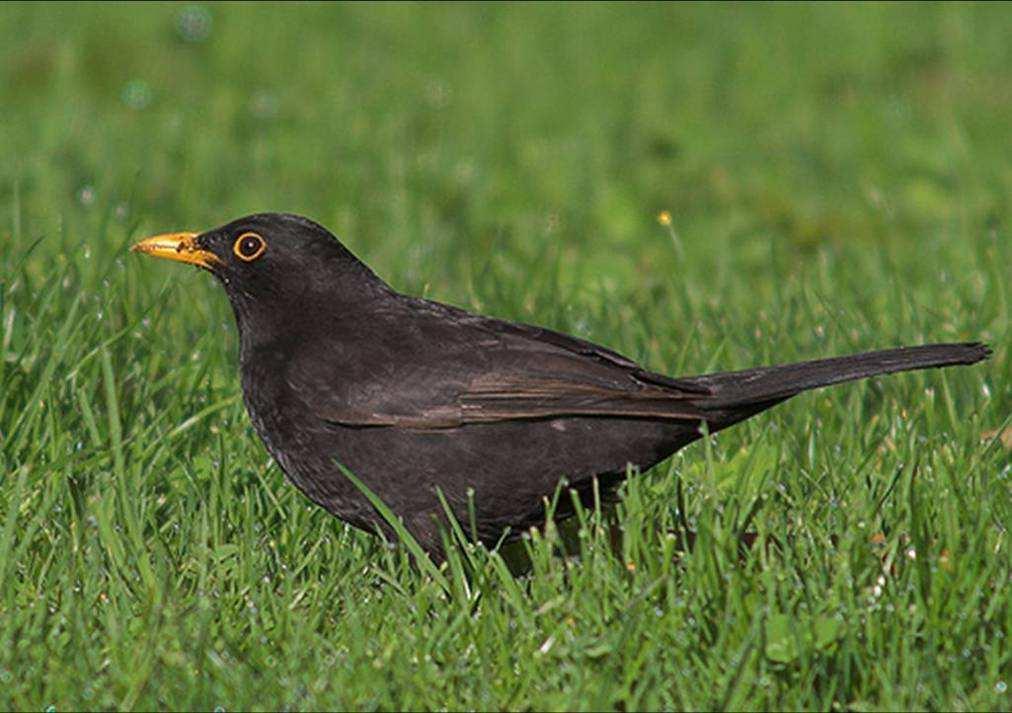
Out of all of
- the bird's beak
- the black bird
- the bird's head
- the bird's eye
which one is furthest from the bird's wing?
the bird's beak

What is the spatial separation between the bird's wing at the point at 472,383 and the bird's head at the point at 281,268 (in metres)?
0.21

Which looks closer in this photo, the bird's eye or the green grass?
the green grass

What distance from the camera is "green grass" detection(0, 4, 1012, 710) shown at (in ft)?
12.6

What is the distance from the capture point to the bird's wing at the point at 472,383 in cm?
452

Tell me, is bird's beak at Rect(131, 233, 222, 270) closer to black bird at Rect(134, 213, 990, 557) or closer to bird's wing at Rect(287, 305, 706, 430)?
black bird at Rect(134, 213, 990, 557)

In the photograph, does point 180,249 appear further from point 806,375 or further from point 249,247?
point 806,375

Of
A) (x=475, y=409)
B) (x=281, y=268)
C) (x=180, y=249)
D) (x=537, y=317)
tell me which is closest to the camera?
(x=475, y=409)

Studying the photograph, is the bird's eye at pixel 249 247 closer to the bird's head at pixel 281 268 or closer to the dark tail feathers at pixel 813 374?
the bird's head at pixel 281 268

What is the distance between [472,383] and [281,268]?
64 cm

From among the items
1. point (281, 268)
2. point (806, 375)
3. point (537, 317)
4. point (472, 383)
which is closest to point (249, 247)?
point (281, 268)

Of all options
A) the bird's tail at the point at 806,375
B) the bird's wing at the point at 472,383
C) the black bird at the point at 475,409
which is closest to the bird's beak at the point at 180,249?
the black bird at the point at 475,409

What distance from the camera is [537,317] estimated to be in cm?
652

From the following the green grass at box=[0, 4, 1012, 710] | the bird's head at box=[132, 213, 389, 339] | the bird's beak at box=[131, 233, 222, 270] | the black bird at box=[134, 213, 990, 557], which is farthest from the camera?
the bird's beak at box=[131, 233, 222, 270]

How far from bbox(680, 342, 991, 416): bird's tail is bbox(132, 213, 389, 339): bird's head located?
0.90m
